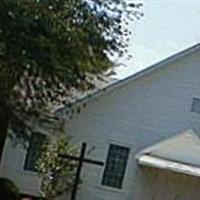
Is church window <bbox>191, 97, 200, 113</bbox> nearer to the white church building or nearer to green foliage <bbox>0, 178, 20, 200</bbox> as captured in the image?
the white church building

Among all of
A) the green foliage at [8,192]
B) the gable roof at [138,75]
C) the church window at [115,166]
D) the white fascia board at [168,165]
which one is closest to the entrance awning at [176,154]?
the white fascia board at [168,165]

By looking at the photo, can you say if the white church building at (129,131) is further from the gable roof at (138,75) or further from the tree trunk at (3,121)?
the tree trunk at (3,121)

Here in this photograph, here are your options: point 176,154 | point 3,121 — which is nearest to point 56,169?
point 3,121

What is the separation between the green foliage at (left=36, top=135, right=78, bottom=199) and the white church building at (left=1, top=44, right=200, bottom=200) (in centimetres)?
186

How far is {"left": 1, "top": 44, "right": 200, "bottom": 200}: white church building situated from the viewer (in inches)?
1152

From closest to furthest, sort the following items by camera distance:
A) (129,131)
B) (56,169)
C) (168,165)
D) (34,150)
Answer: (56,169) < (168,165) < (129,131) < (34,150)

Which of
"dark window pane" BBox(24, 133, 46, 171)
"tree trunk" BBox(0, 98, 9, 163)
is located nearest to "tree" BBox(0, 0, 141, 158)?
"tree trunk" BBox(0, 98, 9, 163)

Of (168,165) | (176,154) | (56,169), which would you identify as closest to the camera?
(56,169)

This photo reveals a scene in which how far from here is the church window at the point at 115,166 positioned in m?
29.5

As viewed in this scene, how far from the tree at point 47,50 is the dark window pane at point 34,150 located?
9.98 feet

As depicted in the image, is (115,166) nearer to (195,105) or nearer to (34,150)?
(34,150)

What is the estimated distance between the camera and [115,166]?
2962 centimetres

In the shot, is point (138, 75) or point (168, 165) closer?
point (168, 165)

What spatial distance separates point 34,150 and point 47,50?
7742mm
